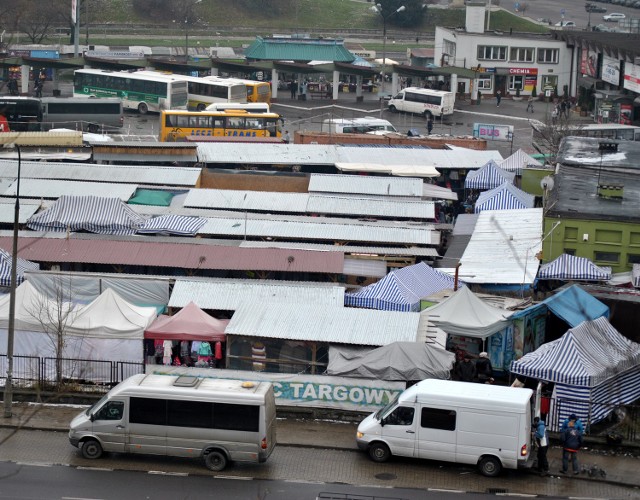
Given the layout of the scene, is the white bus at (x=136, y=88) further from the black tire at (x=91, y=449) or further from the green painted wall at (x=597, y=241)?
the black tire at (x=91, y=449)

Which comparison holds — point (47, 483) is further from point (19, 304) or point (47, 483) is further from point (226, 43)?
point (226, 43)

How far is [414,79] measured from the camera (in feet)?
230

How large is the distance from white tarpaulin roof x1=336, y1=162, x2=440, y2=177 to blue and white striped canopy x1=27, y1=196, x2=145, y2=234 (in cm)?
1114

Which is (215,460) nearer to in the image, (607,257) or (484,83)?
(607,257)

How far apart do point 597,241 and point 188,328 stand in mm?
12208

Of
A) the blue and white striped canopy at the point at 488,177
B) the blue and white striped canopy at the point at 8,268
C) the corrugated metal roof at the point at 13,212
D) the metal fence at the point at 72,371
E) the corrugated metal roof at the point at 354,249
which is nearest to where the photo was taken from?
the metal fence at the point at 72,371

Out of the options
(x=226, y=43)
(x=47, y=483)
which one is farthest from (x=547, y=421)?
(x=226, y=43)

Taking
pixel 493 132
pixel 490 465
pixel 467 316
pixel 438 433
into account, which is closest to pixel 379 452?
pixel 438 433

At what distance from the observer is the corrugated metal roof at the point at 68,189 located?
34688 millimetres

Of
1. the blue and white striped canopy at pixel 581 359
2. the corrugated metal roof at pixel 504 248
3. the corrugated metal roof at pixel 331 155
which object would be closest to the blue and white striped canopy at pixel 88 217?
the corrugated metal roof at pixel 504 248

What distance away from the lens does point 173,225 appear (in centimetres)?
3103

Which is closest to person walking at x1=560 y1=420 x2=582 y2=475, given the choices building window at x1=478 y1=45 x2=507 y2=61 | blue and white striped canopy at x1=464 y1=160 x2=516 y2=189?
blue and white striped canopy at x1=464 y1=160 x2=516 y2=189

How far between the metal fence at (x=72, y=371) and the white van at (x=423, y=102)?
42.1 meters

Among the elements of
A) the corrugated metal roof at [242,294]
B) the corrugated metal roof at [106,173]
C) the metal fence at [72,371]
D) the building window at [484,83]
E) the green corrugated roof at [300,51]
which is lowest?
the metal fence at [72,371]
